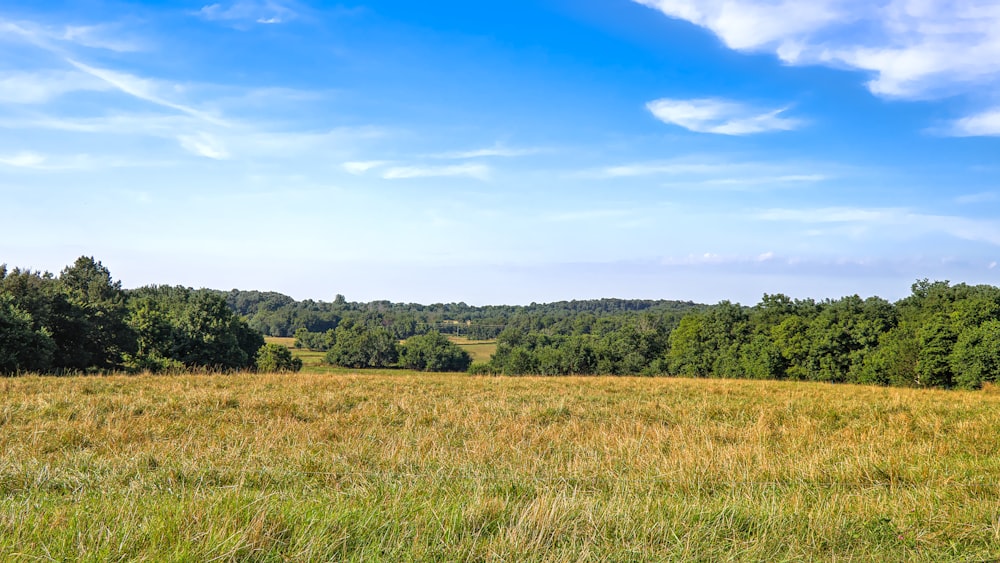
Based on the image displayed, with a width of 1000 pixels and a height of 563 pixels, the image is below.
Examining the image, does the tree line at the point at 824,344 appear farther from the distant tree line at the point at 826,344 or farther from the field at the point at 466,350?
the field at the point at 466,350

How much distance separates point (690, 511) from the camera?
4.69 metres

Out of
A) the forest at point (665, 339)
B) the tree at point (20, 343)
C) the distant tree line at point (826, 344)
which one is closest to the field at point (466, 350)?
the forest at point (665, 339)

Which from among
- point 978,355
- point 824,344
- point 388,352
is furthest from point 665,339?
point 388,352

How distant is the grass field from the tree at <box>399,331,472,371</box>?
4287 inches

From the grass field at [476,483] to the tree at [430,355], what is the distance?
109 m

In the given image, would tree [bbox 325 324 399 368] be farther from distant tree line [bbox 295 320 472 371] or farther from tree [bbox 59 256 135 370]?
tree [bbox 59 256 135 370]

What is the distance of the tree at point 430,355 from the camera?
121m

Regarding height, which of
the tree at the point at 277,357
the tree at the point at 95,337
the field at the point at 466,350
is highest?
the tree at the point at 95,337

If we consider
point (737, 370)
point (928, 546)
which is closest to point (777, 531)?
point (928, 546)

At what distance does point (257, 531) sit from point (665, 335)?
98799 mm

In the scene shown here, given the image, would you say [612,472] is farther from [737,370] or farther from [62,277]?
[62,277]

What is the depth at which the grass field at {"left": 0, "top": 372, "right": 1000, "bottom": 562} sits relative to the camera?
3840mm

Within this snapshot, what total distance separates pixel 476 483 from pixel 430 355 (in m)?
117

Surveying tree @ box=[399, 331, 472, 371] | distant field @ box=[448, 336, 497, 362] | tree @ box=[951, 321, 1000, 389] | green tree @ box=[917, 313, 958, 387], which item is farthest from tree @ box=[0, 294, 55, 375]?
distant field @ box=[448, 336, 497, 362]
